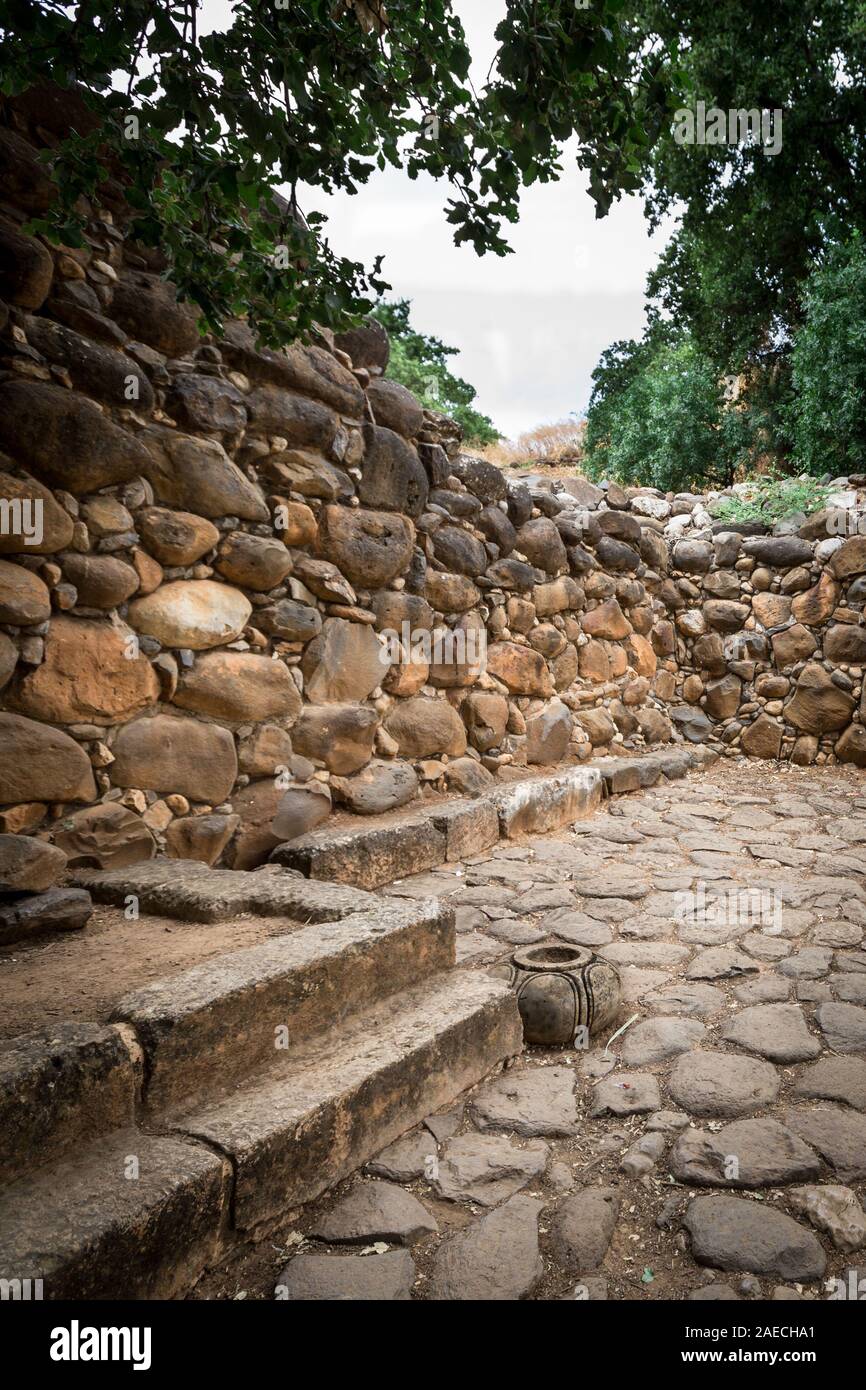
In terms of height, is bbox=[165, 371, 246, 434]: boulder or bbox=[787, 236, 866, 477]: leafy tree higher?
bbox=[787, 236, 866, 477]: leafy tree

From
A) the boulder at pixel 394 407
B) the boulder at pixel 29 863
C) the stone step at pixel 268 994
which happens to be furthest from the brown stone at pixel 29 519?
the boulder at pixel 394 407

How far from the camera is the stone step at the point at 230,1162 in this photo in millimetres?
1191

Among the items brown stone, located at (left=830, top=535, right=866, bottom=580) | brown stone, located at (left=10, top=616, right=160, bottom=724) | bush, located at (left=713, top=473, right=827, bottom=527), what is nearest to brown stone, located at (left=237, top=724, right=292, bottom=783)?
brown stone, located at (left=10, top=616, right=160, bottom=724)

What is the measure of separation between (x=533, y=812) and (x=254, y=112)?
11.5 feet

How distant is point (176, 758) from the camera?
2.89m

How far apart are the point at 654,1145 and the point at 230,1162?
0.93 meters

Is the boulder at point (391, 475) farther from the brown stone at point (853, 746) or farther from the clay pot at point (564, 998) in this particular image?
the brown stone at point (853, 746)

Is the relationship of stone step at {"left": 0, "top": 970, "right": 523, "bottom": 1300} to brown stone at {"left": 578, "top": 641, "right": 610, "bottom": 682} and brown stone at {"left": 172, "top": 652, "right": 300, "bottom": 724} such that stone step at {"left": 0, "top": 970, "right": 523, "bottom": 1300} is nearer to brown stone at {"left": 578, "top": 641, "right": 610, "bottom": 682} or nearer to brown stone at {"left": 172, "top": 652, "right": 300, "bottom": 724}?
brown stone at {"left": 172, "top": 652, "right": 300, "bottom": 724}

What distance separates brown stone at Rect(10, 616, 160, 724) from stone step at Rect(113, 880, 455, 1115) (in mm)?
1125

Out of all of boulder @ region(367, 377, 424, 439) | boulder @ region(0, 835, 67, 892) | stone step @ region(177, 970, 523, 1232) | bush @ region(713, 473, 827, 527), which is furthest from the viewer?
bush @ region(713, 473, 827, 527)

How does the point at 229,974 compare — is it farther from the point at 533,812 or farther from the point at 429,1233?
the point at 533,812

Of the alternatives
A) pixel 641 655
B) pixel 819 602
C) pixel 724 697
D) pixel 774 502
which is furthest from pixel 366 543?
pixel 774 502

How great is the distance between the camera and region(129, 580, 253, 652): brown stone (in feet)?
9.32

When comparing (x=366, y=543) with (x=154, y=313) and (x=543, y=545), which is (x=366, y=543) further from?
(x=543, y=545)
